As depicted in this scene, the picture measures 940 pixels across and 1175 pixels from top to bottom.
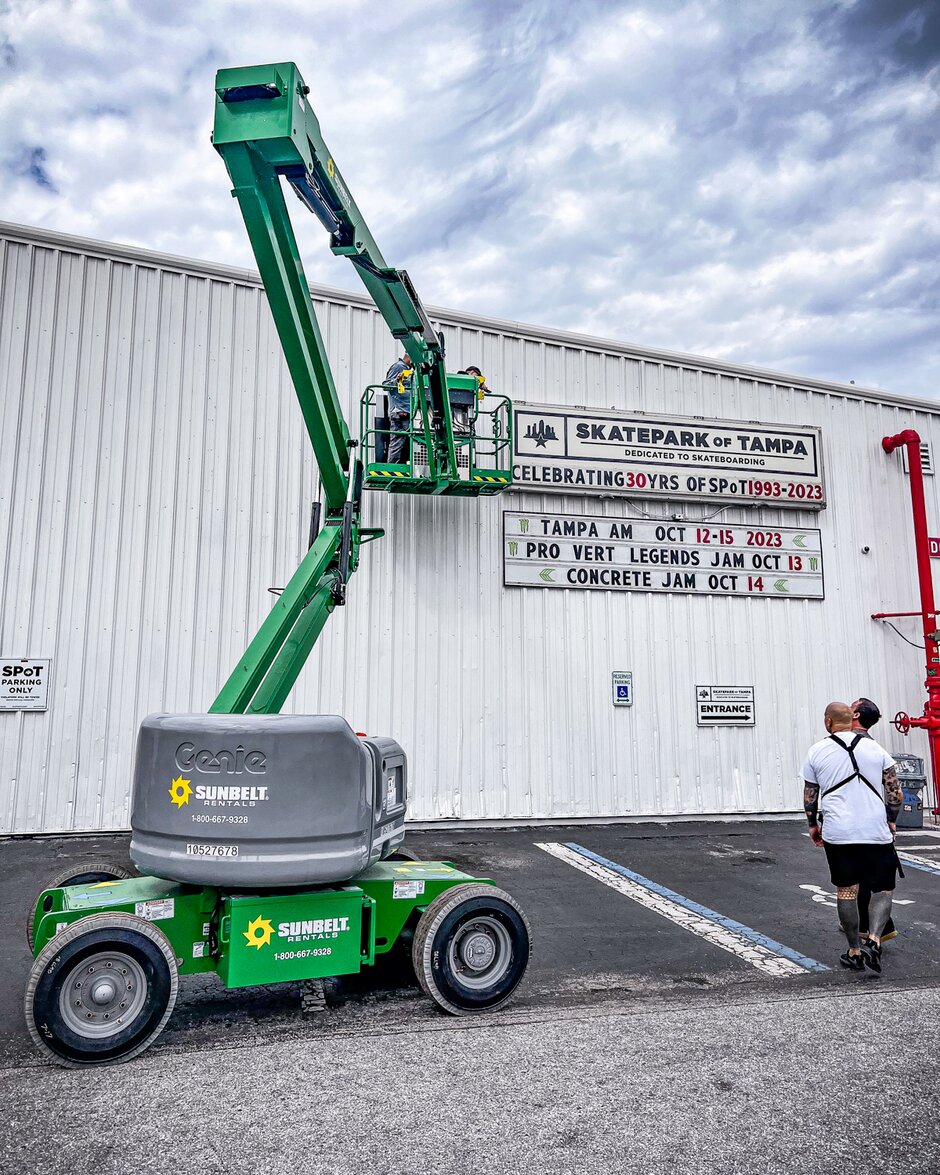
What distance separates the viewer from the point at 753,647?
13.1m

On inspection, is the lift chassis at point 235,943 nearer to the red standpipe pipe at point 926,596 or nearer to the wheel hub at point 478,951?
the wheel hub at point 478,951

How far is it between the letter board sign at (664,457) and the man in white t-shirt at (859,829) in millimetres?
7064

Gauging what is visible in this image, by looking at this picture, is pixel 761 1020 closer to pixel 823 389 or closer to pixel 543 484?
pixel 543 484

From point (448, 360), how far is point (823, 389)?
6.81 metres

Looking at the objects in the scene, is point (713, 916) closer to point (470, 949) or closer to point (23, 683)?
point (470, 949)

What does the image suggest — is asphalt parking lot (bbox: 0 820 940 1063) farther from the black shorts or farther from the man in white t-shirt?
the black shorts

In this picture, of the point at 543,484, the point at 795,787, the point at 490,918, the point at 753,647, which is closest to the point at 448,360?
the point at 543,484

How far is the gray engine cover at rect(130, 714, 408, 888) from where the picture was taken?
435cm

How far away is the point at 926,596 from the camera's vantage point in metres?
13.4

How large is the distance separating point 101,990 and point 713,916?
16.3 ft

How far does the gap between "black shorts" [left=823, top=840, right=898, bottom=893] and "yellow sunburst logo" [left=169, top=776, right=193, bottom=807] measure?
4220mm

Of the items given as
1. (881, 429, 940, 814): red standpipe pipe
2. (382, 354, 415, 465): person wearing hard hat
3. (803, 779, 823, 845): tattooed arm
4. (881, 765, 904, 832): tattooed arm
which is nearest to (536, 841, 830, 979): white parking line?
(803, 779, 823, 845): tattooed arm

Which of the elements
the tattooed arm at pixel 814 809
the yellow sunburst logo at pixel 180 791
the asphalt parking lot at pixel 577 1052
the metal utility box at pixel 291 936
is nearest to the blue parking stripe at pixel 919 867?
the asphalt parking lot at pixel 577 1052

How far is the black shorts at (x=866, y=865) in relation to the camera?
5.66 meters
